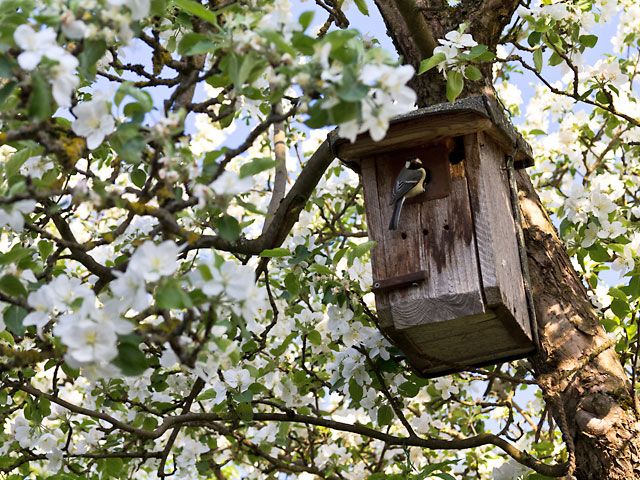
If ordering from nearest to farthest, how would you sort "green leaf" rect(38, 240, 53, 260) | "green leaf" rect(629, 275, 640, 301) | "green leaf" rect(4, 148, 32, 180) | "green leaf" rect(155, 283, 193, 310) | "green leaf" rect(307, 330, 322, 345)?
"green leaf" rect(155, 283, 193, 310) < "green leaf" rect(4, 148, 32, 180) < "green leaf" rect(38, 240, 53, 260) < "green leaf" rect(629, 275, 640, 301) < "green leaf" rect(307, 330, 322, 345)

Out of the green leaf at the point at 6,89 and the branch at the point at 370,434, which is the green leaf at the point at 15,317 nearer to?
the green leaf at the point at 6,89

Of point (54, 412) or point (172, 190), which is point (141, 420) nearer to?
point (54, 412)

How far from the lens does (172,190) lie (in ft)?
5.99

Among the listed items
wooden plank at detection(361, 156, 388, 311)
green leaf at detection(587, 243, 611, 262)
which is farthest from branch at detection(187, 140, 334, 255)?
green leaf at detection(587, 243, 611, 262)

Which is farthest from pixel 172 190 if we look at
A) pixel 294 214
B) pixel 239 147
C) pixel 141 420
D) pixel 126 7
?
pixel 141 420

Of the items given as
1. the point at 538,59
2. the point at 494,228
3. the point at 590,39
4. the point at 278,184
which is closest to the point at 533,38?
the point at 538,59

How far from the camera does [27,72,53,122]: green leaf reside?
162 cm

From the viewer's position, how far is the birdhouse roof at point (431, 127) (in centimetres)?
273

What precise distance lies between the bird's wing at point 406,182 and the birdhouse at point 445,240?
0.38 feet

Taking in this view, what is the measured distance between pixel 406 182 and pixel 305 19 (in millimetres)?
1068

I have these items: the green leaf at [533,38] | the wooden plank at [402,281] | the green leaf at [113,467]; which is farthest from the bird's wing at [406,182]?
the green leaf at [113,467]

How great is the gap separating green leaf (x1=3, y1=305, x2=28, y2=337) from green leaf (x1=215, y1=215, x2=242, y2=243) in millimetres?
436

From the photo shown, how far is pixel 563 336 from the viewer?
10.3ft

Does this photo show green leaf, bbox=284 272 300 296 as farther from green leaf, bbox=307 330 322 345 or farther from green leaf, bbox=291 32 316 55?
green leaf, bbox=291 32 316 55
